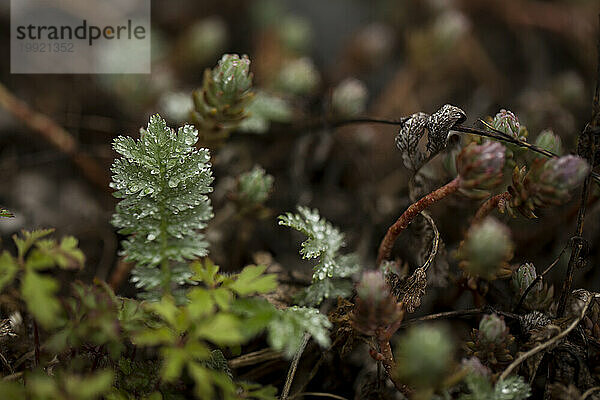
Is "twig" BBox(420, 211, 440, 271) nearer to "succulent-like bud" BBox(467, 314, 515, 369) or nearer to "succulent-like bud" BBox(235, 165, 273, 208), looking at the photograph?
"succulent-like bud" BBox(467, 314, 515, 369)

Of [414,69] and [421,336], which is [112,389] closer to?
[421,336]

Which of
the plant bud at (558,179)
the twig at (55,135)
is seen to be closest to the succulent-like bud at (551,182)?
the plant bud at (558,179)

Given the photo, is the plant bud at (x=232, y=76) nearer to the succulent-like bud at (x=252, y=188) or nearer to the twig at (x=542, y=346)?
the succulent-like bud at (x=252, y=188)

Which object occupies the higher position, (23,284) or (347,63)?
(347,63)

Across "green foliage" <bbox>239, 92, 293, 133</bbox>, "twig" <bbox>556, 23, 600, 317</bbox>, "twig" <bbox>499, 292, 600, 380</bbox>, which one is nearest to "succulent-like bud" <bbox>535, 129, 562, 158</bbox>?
"twig" <bbox>556, 23, 600, 317</bbox>

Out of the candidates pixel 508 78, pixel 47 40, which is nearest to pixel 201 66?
pixel 47 40

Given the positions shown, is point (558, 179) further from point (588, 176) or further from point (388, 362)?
point (388, 362)
